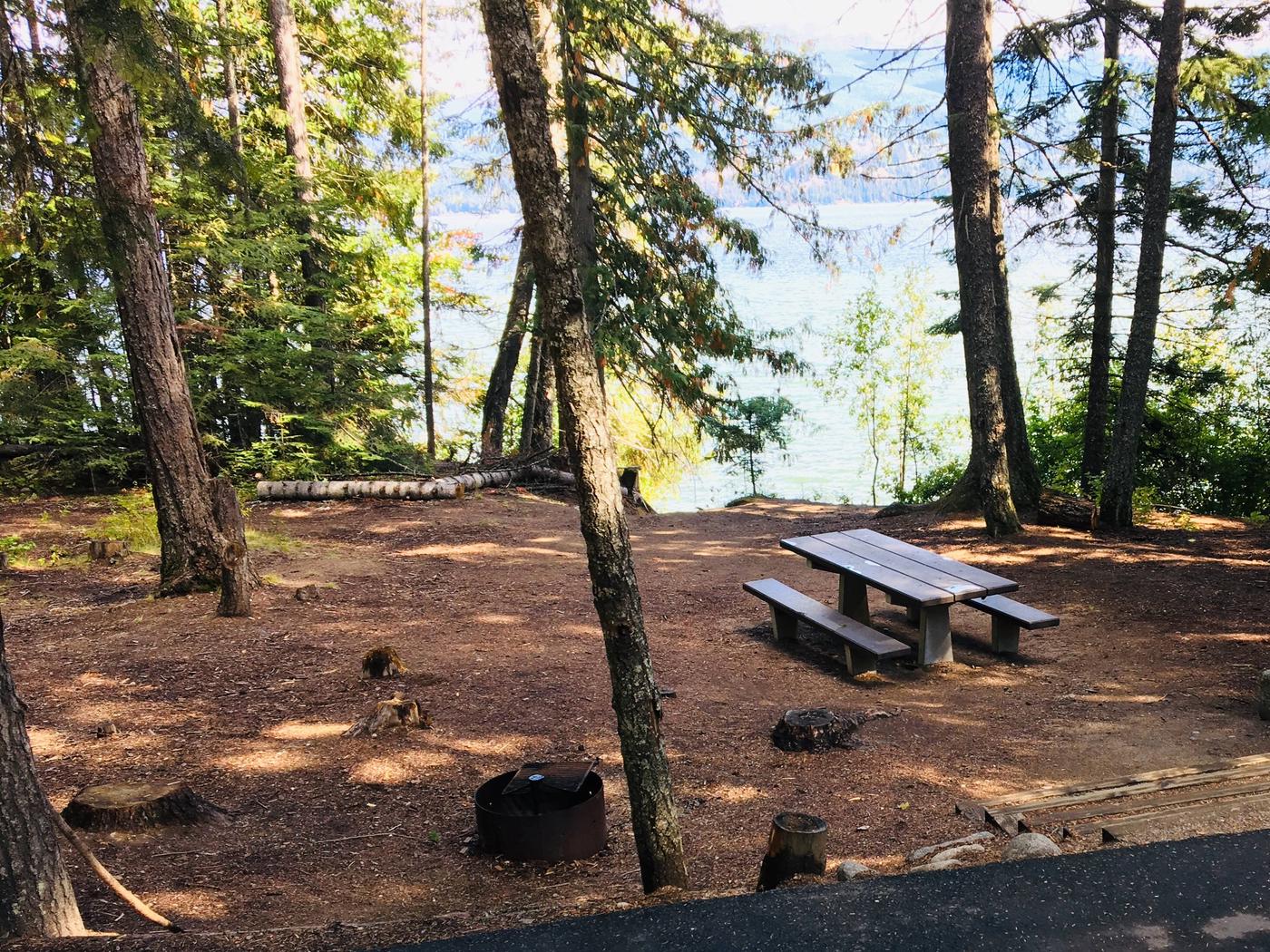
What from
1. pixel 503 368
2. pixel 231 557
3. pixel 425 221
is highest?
pixel 425 221

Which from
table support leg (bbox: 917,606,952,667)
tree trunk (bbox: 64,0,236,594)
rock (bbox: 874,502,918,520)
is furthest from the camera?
rock (bbox: 874,502,918,520)

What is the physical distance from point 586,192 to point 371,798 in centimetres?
1020

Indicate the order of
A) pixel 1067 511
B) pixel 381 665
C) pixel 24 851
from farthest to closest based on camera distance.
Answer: pixel 1067 511 → pixel 381 665 → pixel 24 851

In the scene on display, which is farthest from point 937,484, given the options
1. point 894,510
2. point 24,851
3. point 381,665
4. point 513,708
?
point 24,851

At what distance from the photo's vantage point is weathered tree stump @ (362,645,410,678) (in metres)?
6.29

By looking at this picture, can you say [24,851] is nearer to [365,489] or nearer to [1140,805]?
[1140,805]

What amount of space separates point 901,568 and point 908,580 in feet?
1.19

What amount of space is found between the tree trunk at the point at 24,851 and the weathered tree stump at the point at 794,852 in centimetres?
242

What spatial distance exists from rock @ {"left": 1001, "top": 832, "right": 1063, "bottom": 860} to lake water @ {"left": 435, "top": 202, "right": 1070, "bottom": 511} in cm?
903

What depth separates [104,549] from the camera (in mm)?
9031

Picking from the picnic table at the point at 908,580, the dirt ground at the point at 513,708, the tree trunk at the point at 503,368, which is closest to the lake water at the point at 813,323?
the tree trunk at the point at 503,368

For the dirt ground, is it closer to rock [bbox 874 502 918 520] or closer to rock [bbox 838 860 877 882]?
rock [bbox 838 860 877 882]

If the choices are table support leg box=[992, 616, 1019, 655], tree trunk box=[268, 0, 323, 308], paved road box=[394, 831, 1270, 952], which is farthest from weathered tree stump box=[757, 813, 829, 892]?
tree trunk box=[268, 0, 323, 308]

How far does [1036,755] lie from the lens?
5.22 metres
